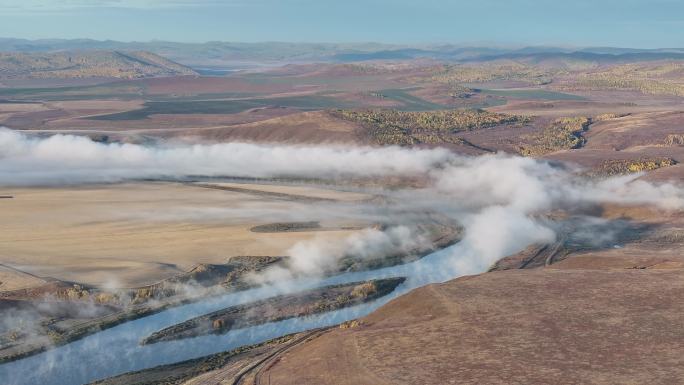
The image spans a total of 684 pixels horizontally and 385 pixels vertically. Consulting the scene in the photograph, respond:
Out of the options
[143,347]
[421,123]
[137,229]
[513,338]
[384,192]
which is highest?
[513,338]

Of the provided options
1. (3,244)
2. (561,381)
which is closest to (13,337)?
(3,244)

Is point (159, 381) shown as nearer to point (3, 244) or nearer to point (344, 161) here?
point (3, 244)

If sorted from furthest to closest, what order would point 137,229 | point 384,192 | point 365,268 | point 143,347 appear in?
1. point 384,192
2. point 137,229
3. point 365,268
4. point 143,347

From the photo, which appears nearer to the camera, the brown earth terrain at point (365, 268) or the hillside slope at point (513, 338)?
the hillside slope at point (513, 338)

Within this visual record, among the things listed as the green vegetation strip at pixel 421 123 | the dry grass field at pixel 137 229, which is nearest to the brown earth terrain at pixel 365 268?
the dry grass field at pixel 137 229

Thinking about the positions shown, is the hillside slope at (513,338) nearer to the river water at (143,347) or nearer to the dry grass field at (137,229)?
the river water at (143,347)

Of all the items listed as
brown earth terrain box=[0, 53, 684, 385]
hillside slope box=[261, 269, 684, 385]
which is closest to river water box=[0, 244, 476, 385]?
brown earth terrain box=[0, 53, 684, 385]

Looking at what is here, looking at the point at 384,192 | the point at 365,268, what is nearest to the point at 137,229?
the point at 365,268

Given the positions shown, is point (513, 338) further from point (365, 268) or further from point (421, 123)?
point (421, 123)
